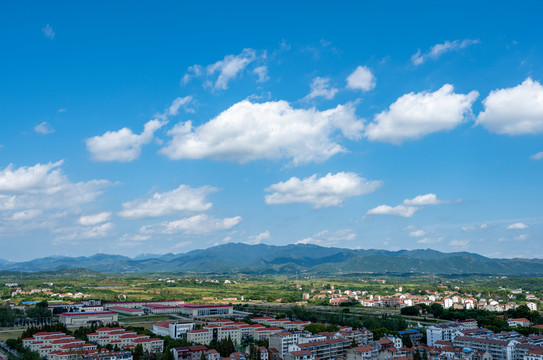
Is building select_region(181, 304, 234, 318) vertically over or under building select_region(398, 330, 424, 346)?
over

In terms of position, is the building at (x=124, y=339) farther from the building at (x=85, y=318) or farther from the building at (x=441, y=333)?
the building at (x=441, y=333)

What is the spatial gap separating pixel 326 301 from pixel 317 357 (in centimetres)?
3392

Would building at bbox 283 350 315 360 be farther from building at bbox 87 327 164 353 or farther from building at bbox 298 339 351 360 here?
building at bbox 87 327 164 353

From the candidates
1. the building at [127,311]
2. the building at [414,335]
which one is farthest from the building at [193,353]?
the building at [127,311]

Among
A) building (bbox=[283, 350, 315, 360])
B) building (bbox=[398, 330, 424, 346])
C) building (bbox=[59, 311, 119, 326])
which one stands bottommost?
building (bbox=[398, 330, 424, 346])

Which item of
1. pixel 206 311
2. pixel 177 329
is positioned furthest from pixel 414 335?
pixel 206 311

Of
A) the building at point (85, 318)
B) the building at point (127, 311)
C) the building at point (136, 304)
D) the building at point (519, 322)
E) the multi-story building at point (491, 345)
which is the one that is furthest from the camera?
the building at point (136, 304)

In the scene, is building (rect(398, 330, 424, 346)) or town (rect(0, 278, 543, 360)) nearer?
town (rect(0, 278, 543, 360))

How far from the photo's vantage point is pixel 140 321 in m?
43.8

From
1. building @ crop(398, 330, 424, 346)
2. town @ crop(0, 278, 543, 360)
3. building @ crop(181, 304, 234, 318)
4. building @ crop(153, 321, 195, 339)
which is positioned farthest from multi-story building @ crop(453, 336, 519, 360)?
building @ crop(181, 304, 234, 318)

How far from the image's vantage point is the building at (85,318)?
4050cm

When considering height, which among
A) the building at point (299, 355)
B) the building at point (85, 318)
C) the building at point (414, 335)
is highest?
the building at point (85, 318)

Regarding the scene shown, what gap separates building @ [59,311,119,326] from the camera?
40.5m

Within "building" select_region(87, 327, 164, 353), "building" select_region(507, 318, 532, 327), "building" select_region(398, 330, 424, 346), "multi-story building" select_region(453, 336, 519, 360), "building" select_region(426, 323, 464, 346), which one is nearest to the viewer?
"multi-story building" select_region(453, 336, 519, 360)
